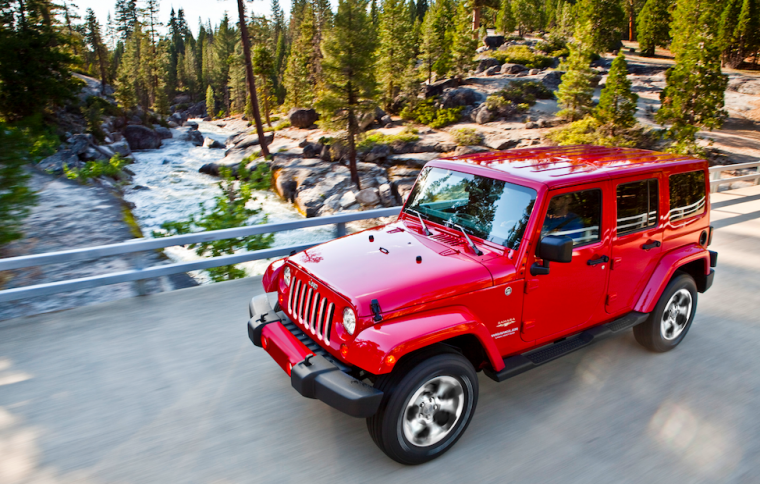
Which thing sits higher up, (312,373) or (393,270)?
(393,270)

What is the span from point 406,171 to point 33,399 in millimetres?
29076

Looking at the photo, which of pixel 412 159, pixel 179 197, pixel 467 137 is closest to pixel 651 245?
pixel 179 197

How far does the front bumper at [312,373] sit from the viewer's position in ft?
9.67

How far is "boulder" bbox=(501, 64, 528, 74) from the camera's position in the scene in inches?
2055

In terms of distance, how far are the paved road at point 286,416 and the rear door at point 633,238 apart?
75cm

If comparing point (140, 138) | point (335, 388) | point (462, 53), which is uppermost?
point (462, 53)

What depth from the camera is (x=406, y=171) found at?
32.1 metres

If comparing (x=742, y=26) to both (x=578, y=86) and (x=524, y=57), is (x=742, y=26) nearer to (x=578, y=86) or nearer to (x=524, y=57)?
(x=524, y=57)

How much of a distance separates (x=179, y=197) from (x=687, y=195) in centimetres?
2337

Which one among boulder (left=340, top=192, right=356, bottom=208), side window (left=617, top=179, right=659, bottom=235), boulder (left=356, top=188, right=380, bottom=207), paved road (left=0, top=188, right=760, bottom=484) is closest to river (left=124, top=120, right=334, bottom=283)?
boulder (left=340, top=192, right=356, bottom=208)

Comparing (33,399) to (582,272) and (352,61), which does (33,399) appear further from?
(352,61)

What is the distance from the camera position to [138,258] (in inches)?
→ 229

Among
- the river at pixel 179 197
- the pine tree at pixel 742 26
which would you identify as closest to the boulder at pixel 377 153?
the river at pixel 179 197

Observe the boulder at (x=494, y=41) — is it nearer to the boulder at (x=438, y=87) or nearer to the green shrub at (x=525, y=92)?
the boulder at (x=438, y=87)
